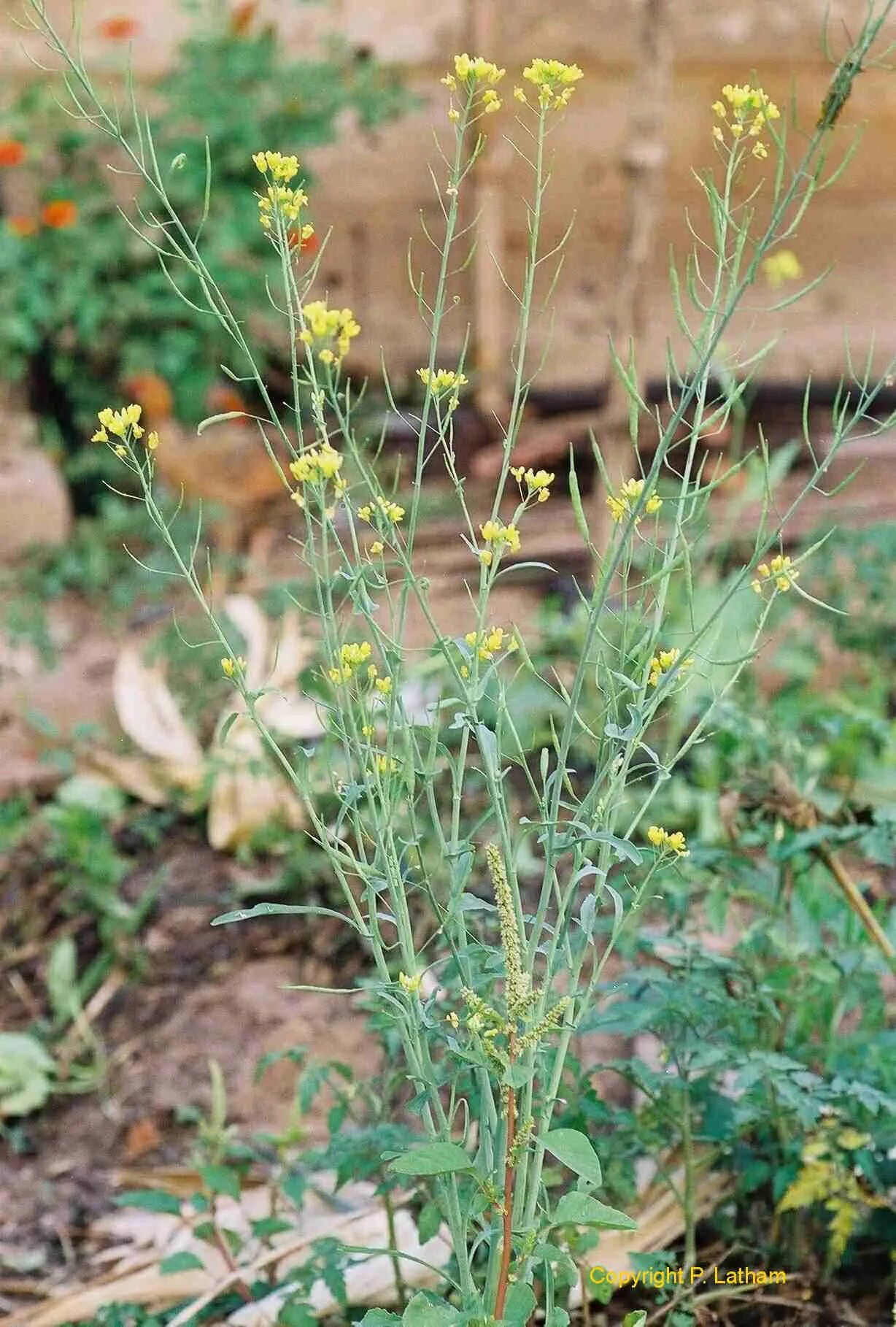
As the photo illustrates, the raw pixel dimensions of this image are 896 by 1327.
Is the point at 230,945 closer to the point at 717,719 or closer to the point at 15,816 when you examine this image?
the point at 15,816

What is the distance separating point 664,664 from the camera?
1223mm

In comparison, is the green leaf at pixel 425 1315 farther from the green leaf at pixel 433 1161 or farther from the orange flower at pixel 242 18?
the orange flower at pixel 242 18

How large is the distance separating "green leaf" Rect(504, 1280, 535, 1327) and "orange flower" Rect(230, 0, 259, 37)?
14.9 ft

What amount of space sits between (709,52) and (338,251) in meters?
1.55

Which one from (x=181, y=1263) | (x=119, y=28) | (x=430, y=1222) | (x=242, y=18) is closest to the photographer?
(x=430, y=1222)

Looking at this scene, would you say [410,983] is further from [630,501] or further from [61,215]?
[61,215]

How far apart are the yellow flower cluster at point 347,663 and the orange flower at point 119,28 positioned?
12.3 feet

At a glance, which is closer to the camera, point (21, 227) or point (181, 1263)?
point (181, 1263)

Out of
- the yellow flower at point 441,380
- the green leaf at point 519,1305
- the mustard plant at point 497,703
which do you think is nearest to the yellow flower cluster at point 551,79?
the mustard plant at point 497,703

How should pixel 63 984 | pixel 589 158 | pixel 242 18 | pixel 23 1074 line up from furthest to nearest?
pixel 589 158 < pixel 242 18 < pixel 63 984 < pixel 23 1074

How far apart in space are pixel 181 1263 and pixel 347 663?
86 cm

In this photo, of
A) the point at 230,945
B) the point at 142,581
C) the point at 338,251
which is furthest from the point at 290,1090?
the point at 338,251

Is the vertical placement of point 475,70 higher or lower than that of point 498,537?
higher

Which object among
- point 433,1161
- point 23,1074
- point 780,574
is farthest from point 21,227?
point 433,1161
